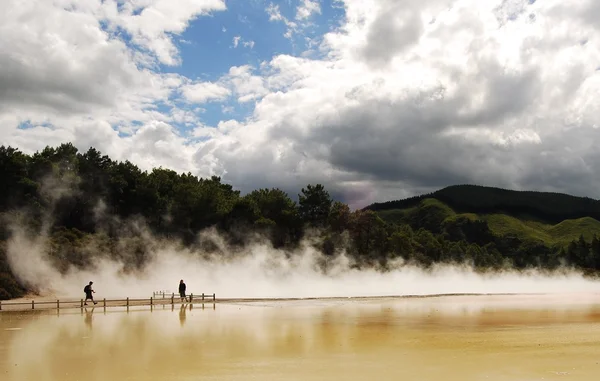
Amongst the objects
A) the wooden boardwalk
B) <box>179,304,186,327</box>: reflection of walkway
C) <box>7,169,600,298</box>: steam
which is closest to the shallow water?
<box>179,304,186,327</box>: reflection of walkway

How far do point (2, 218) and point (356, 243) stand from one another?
5583 cm

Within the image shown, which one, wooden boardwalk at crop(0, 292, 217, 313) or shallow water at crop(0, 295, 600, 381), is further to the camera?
wooden boardwalk at crop(0, 292, 217, 313)

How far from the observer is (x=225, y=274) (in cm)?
7800

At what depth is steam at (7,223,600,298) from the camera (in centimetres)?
5981

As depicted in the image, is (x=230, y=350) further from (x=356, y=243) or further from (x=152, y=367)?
(x=356, y=243)

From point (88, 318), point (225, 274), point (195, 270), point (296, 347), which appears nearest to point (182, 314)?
point (88, 318)

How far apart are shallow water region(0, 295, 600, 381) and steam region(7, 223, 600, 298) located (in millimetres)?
25416

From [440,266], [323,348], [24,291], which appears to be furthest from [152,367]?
[440,266]

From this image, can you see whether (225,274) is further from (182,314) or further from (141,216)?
(182,314)

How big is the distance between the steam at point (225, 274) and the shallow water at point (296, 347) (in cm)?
2542

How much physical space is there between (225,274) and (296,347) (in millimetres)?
→ 57155

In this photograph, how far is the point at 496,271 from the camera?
12744 centimetres

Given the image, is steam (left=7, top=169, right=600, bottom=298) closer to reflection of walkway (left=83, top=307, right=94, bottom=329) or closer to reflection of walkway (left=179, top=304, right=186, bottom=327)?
reflection of walkway (left=179, top=304, right=186, bottom=327)

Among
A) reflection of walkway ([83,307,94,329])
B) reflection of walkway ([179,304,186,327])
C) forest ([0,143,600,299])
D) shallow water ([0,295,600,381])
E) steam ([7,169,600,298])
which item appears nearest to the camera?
shallow water ([0,295,600,381])
